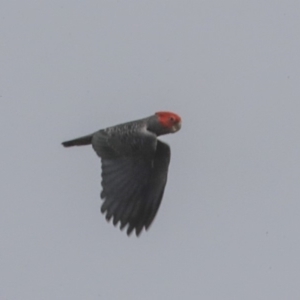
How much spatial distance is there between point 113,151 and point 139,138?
12.5 inches

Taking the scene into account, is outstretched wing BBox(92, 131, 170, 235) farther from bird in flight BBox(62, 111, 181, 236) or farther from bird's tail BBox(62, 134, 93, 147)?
bird's tail BBox(62, 134, 93, 147)

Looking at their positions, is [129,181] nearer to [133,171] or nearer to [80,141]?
[133,171]

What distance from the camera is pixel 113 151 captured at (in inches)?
1704

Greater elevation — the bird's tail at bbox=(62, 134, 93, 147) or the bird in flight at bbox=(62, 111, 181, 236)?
the bird's tail at bbox=(62, 134, 93, 147)

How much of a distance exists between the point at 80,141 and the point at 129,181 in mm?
1002

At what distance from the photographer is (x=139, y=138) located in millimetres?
43250

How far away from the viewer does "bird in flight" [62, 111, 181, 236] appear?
43156 mm

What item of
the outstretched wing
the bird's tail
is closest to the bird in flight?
the outstretched wing

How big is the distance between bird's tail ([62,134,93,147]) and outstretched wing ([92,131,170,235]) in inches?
17.2

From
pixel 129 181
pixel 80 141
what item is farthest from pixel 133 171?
pixel 80 141

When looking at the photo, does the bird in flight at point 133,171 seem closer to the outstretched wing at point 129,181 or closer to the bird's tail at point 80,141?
the outstretched wing at point 129,181

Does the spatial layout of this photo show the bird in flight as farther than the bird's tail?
No

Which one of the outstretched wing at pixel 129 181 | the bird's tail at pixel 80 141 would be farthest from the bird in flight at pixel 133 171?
the bird's tail at pixel 80 141

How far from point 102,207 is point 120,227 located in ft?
0.98
